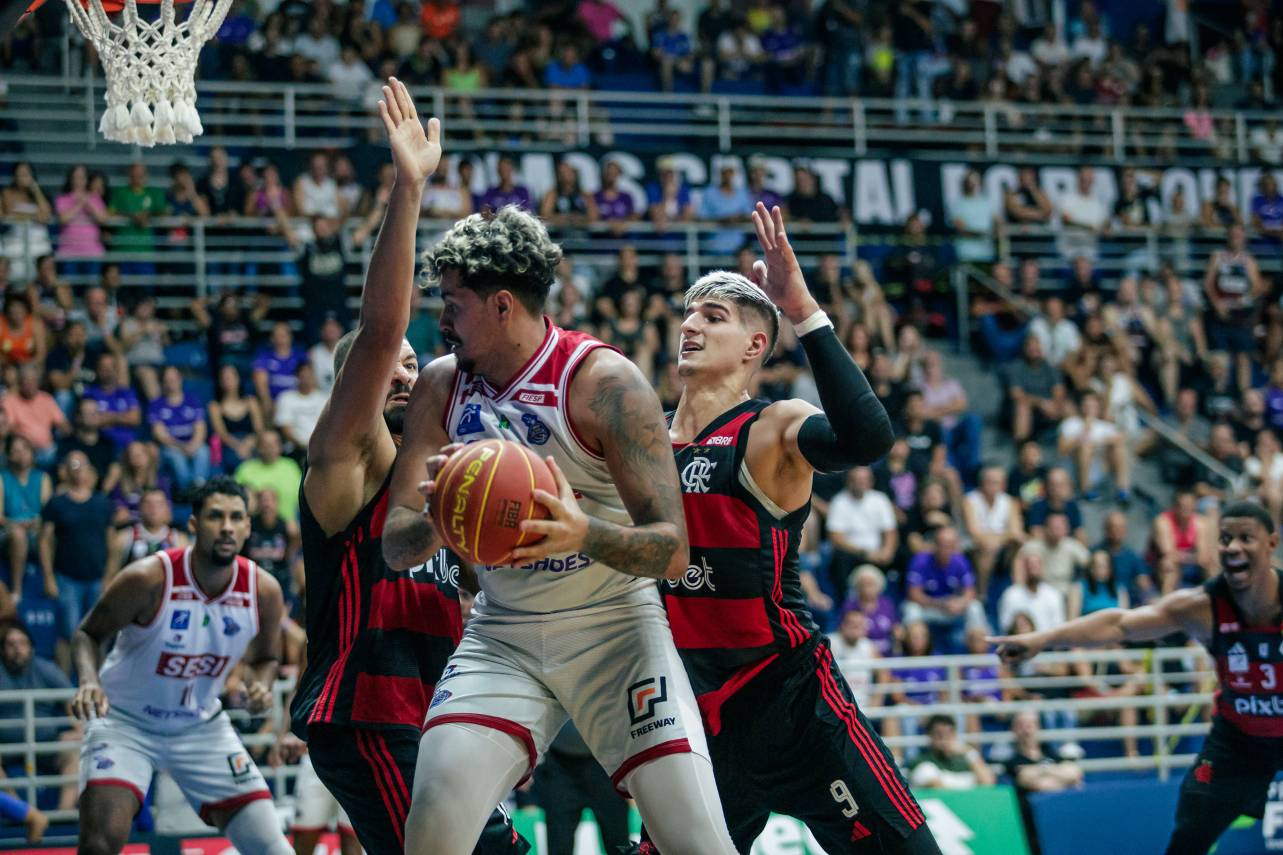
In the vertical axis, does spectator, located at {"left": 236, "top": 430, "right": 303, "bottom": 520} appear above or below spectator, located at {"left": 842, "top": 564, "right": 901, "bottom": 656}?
above

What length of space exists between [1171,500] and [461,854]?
14.0 meters

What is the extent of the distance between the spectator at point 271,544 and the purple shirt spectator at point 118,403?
1.88 m

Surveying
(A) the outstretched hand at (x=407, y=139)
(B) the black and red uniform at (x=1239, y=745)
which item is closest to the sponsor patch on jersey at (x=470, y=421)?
(A) the outstretched hand at (x=407, y=139)

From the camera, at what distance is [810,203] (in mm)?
18203

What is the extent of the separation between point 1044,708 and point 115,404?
8.15 m

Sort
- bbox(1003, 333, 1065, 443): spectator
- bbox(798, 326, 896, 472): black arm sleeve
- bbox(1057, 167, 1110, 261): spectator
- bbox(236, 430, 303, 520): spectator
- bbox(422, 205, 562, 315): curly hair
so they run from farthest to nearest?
1. bbox(1057, 167, 1110, 261): spectator
2. bbox(1003, 333, 1065, 443): spectator
3. bbox(236, 430, 303, 520): spectator
4. bbox(798, 326, 896, 472): black arm sleeve
5. bbox(422, 205, 562, 315): curly hair

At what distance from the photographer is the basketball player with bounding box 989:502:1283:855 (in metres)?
8.30

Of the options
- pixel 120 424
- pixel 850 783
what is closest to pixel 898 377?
pixel 120 424

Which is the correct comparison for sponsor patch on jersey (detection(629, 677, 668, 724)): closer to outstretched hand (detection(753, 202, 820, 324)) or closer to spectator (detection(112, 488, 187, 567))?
outstretched hand (detection(753, 202, 820, 324))

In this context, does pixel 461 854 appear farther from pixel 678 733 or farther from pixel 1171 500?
pixel 1171 500

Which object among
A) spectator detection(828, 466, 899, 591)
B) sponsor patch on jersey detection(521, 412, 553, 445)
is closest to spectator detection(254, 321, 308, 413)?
spectator detection(828, 466, 899, 591)

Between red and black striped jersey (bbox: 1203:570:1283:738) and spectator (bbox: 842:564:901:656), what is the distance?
15.3ft

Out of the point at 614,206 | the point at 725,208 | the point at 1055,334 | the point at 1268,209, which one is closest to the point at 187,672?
the point at 614,206

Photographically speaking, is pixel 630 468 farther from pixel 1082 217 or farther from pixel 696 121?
pixel 696 121
